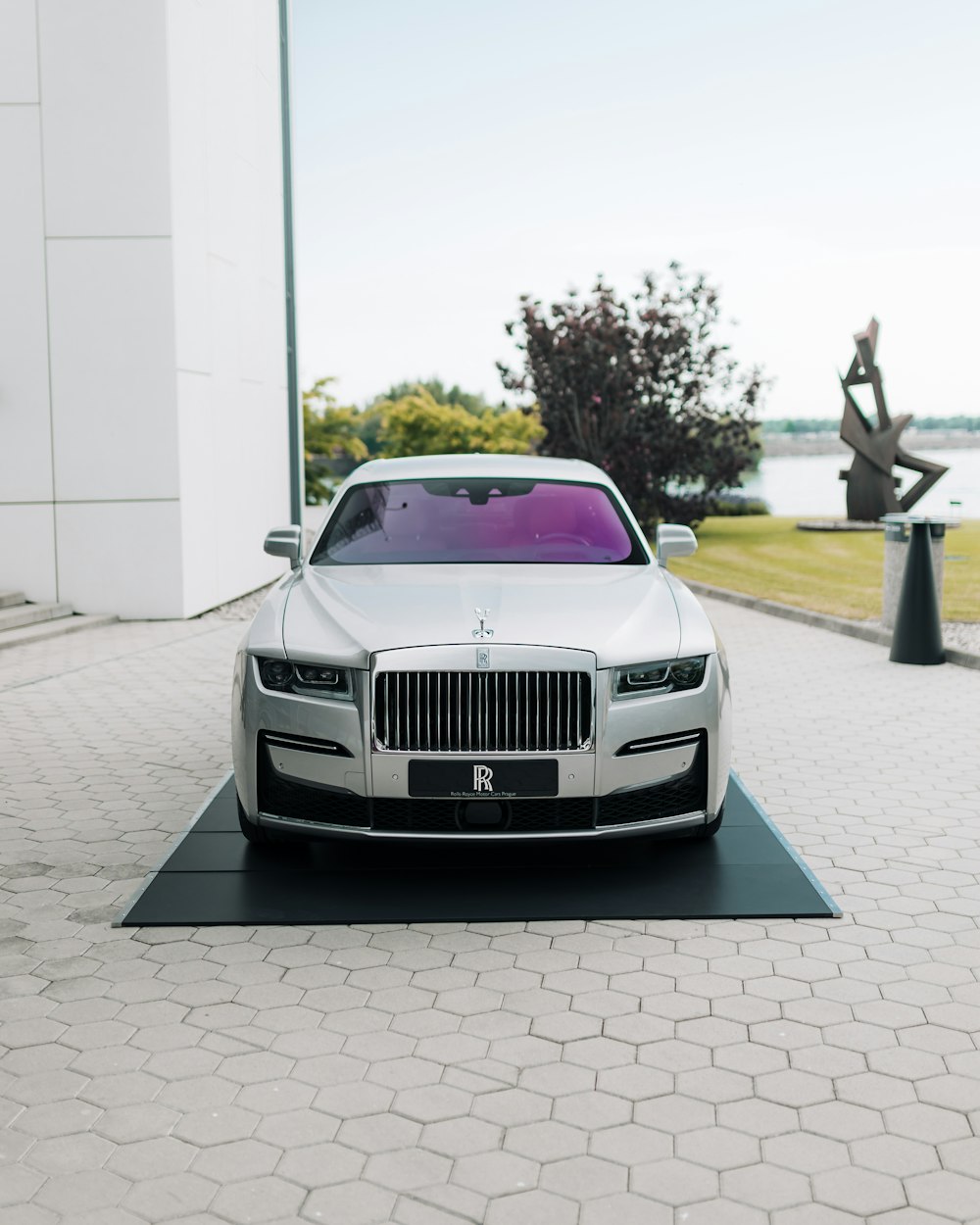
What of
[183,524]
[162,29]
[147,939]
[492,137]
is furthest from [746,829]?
Result: [492,137]

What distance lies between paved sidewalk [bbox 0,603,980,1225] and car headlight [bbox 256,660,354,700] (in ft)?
2.89

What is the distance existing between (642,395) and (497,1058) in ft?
81.2

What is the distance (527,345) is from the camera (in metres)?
27.8

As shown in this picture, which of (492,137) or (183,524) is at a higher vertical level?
(492,137)

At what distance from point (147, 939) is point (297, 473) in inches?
646

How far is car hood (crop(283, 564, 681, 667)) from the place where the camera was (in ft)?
15.7

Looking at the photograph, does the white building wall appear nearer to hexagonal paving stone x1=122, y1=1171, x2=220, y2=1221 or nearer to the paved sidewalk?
the paved sidewalk

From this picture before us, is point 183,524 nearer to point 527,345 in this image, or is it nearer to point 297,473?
point 297,473

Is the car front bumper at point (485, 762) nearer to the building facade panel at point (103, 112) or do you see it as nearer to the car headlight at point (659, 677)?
the car headlight at point (659, 677)

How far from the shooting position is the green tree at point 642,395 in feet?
88.0

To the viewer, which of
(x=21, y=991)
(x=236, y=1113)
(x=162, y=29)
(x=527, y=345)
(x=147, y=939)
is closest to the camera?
(x=236, y=1113)

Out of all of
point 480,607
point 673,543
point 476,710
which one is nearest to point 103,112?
point 673,543

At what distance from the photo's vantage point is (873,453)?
27422 millimetres

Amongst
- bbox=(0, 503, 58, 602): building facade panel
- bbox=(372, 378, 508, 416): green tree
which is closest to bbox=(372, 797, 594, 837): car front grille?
bbox=(0, 503, 58, 602): building facade panel
